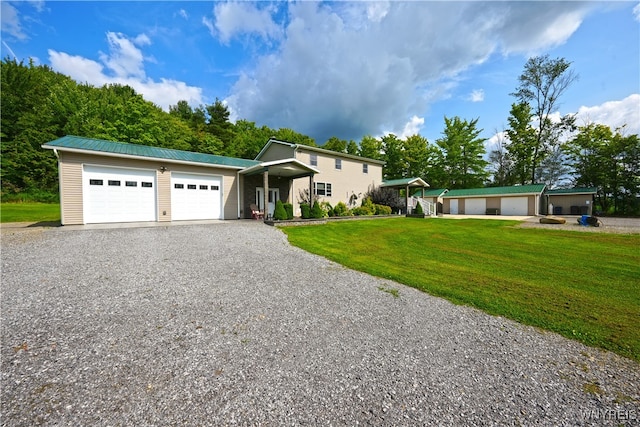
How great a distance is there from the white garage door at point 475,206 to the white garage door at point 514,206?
1733 mm

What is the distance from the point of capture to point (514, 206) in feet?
88.6

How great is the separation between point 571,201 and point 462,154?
43.0 ft

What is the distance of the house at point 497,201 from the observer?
25.9 meters

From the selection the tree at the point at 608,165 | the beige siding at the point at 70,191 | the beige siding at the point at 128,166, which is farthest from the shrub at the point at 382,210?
the tree at the point at 608,165

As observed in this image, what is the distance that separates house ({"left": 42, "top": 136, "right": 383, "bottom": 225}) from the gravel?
24.4ft

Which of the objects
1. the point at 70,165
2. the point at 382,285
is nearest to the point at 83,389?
the point at 382,285

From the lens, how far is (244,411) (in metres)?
2.04

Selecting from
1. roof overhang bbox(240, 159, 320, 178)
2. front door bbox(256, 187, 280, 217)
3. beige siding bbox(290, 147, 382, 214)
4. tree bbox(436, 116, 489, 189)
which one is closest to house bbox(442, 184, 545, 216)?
tree bbox(436, 116, 489, 189)

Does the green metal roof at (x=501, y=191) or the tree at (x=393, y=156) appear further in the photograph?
the tree at (x=393, y=156)

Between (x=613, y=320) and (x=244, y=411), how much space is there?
17.0 feet

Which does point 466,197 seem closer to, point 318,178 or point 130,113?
point 318,178

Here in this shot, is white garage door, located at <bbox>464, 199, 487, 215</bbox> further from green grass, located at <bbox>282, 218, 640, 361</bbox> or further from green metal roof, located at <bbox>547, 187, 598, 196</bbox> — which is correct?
green grass, located at <bbox>282, 218, 640, 361</bbox>

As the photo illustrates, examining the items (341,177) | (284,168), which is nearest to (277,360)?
(284,168)

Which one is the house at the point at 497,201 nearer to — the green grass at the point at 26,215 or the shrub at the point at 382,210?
the shrub at the point at 382,210
